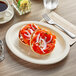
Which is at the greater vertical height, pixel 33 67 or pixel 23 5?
pixel 23 5

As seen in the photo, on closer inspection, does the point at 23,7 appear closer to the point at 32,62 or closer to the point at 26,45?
the point at 26,45

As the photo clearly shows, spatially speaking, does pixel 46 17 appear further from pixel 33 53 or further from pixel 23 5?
pixel 33 53

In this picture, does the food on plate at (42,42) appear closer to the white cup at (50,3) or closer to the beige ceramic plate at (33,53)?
the beige ceramic plate at (33,53)

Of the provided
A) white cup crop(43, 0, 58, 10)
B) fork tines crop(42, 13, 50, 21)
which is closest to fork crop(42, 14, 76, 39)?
fork tines crop(42, 13, 50, 21)

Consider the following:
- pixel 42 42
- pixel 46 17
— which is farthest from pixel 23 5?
pixel 42 42

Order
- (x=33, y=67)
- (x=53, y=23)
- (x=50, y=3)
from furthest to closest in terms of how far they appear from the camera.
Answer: (x=50, y=3) → (x=53, y=23) → (x=33, y=67)

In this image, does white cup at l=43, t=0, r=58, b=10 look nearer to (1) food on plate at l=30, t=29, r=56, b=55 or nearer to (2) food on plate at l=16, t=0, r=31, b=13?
(2) food on plate at l=16, t=0, r=31, b=13

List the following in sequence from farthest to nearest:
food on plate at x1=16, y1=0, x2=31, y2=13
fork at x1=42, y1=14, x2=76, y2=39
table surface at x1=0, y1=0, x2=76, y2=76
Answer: food on plate at x1=16, y1=0, x2=31, y2=13
fork at x1=42, y1=14, x2=76, y2=39
table surface at x1=0, y1=0, x2=76, y2=76

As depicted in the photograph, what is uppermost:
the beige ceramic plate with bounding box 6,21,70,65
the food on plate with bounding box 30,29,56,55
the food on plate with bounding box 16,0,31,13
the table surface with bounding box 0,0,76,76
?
the food on plate with bounding box 16,0,31,13
